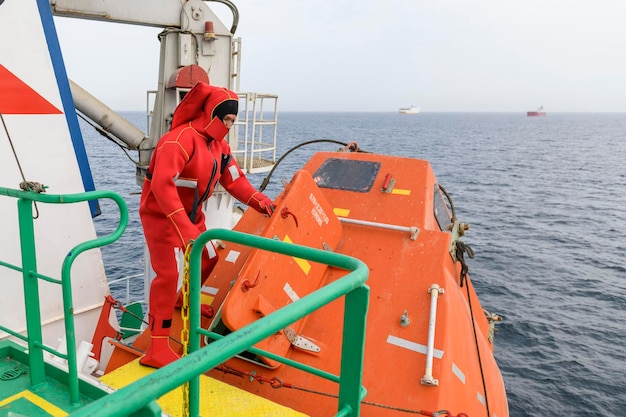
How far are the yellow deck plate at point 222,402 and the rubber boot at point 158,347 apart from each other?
18 centimetres

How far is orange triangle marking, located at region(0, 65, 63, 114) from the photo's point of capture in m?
3.76

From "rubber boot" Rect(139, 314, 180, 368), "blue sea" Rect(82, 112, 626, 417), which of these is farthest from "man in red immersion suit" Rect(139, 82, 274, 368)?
"blue sea" Rect(82, 112, 626, 417)

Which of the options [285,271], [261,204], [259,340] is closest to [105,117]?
[261,204]

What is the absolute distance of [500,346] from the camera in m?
9.46

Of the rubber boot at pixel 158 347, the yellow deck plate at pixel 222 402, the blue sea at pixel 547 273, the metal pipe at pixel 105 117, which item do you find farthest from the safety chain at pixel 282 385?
the blue sea at pixel 547 273

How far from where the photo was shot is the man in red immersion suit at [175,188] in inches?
122

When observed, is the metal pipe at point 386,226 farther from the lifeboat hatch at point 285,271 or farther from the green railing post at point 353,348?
the green railing post at point 353,348

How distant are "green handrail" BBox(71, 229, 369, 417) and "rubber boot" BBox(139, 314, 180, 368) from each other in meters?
1.26

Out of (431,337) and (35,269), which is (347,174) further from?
(35,269)

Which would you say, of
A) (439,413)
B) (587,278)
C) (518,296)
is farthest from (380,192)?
(587,278)

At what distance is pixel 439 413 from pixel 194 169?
2240 millimetres

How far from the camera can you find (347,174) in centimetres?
514

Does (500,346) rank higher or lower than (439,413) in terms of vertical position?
→ lower

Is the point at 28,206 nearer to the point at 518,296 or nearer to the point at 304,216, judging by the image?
the point at 304,216
